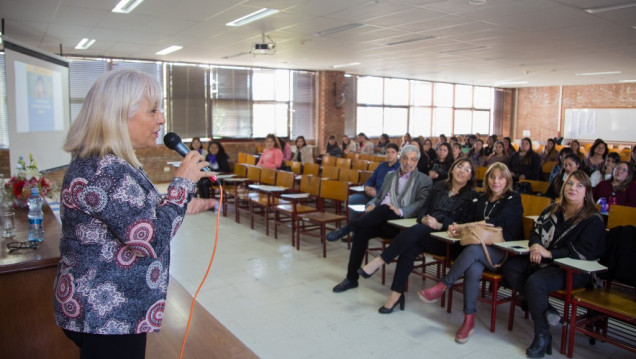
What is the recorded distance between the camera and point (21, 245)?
2463mm

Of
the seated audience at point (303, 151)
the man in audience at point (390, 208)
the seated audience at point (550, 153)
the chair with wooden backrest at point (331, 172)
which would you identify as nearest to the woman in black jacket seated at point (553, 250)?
the man in audience at point (390, 208)

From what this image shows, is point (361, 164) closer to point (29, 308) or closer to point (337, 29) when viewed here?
point (337, 29)

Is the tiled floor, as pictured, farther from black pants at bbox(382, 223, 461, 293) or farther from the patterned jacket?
the patterned jacket

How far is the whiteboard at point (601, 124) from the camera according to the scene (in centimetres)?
1502

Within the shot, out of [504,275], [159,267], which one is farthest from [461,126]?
[159,267]

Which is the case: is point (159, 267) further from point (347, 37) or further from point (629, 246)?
point (347, 37)

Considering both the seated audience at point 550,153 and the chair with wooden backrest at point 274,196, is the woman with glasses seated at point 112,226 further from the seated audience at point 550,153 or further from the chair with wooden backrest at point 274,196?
the seated audience at point 550,153

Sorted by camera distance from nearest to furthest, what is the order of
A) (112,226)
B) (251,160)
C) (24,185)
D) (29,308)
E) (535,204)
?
(112,226)
(29,308)
(24,185)
(535,204)
(251,160)

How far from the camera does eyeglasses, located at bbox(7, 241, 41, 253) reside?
7.92 ft

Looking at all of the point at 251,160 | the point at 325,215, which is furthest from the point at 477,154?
the point at 325,215

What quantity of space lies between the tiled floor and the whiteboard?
14146 mm

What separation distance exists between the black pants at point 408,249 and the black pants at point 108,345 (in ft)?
8.78

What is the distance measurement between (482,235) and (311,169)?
4.07 metres

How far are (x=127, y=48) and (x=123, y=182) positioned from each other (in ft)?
27.9
